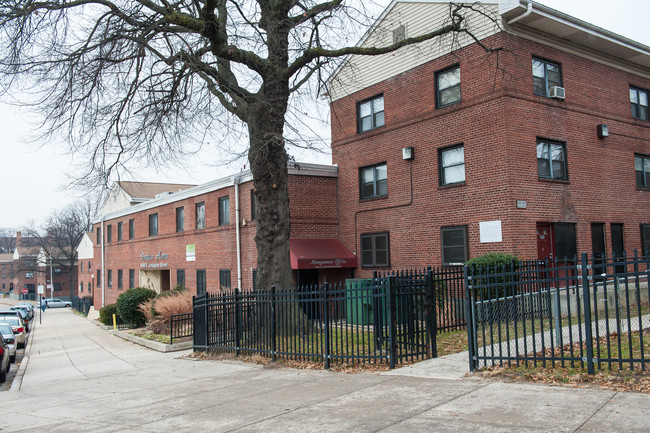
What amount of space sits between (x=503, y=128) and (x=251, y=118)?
7224 millimetres

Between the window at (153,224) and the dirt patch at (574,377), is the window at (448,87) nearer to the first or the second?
the dirt patch at (574,377)

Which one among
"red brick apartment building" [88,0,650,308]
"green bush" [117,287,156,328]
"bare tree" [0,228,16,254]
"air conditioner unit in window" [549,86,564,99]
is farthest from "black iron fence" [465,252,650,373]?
"bare tree" [0,228,16,254]

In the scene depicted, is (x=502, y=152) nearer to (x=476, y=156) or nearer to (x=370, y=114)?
(x=476, y=156)

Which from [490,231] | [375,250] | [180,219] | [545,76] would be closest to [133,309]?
[180,219]

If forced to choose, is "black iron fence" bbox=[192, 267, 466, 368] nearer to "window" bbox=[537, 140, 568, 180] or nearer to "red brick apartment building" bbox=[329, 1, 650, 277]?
"red brick apartment building" bbox=[329, 1, 650, 277]

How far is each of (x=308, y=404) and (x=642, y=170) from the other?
17.4 meters

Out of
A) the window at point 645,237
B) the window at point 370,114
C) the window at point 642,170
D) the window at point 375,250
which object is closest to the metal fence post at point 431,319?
the window at point 375,250

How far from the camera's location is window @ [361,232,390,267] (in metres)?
19.7

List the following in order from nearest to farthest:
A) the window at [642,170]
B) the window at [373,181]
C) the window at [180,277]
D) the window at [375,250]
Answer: the window at [642,170] < the window at [375,250] < the window at [373,181] < the window at [180,277]

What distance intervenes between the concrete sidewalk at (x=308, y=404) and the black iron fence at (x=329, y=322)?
604mm

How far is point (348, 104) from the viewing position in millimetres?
21531

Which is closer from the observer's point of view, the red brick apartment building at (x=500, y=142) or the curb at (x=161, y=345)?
the red brick apartment building at (x=500, y=142)

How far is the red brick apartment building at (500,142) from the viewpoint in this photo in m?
15.9

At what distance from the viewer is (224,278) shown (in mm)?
24109
